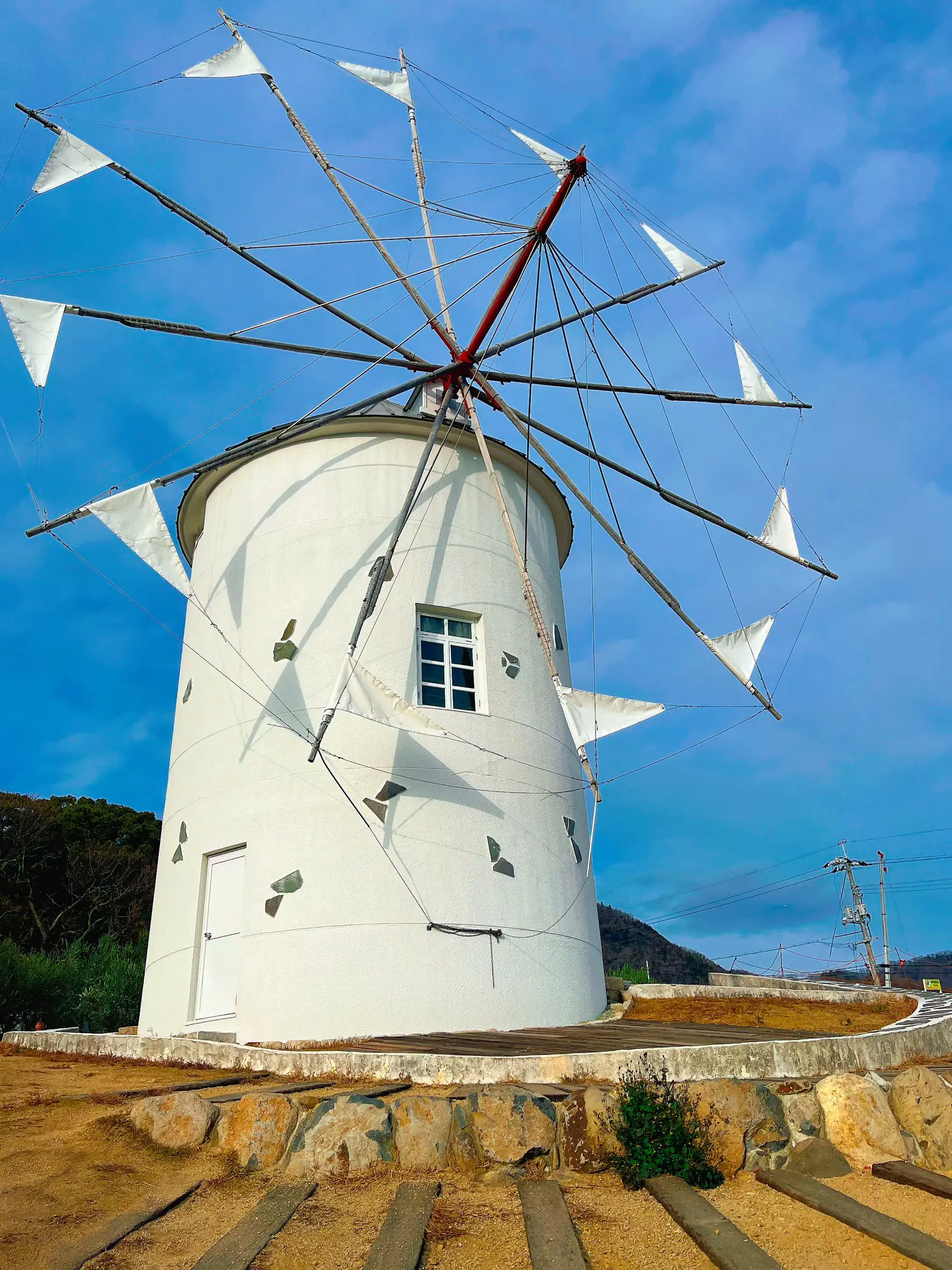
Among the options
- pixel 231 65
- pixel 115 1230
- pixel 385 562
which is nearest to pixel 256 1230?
pixel 115 1230

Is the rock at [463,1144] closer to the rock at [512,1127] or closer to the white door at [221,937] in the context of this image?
the rock at [512,1127]

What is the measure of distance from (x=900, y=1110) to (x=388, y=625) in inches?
297

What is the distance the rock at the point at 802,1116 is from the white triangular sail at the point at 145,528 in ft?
26.6

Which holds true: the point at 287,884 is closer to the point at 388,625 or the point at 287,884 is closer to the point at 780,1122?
the point at 388,625

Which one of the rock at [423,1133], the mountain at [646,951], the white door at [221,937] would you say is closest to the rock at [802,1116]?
the rock at [423,1133]

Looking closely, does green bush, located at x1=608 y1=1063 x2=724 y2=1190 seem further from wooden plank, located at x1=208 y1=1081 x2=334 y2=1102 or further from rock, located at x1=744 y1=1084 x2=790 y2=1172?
wooden plank, located at x1=208 y1=1081 x2=334 y2=1102

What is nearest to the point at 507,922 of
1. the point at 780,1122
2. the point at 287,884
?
the point at 287,884

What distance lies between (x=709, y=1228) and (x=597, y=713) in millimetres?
6557

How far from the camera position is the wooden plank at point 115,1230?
443cm

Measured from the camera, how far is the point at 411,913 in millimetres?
10484

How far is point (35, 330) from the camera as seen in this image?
10875mm

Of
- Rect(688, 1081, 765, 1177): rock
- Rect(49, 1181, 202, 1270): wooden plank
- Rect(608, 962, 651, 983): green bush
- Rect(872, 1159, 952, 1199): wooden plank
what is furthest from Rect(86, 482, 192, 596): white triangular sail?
Rect(608, 962, 651, 983): green bush

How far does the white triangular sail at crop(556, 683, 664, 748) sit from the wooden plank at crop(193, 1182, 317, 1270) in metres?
6.19

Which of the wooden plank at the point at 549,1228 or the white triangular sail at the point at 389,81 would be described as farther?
the white triangular sail at the point at 389,81
